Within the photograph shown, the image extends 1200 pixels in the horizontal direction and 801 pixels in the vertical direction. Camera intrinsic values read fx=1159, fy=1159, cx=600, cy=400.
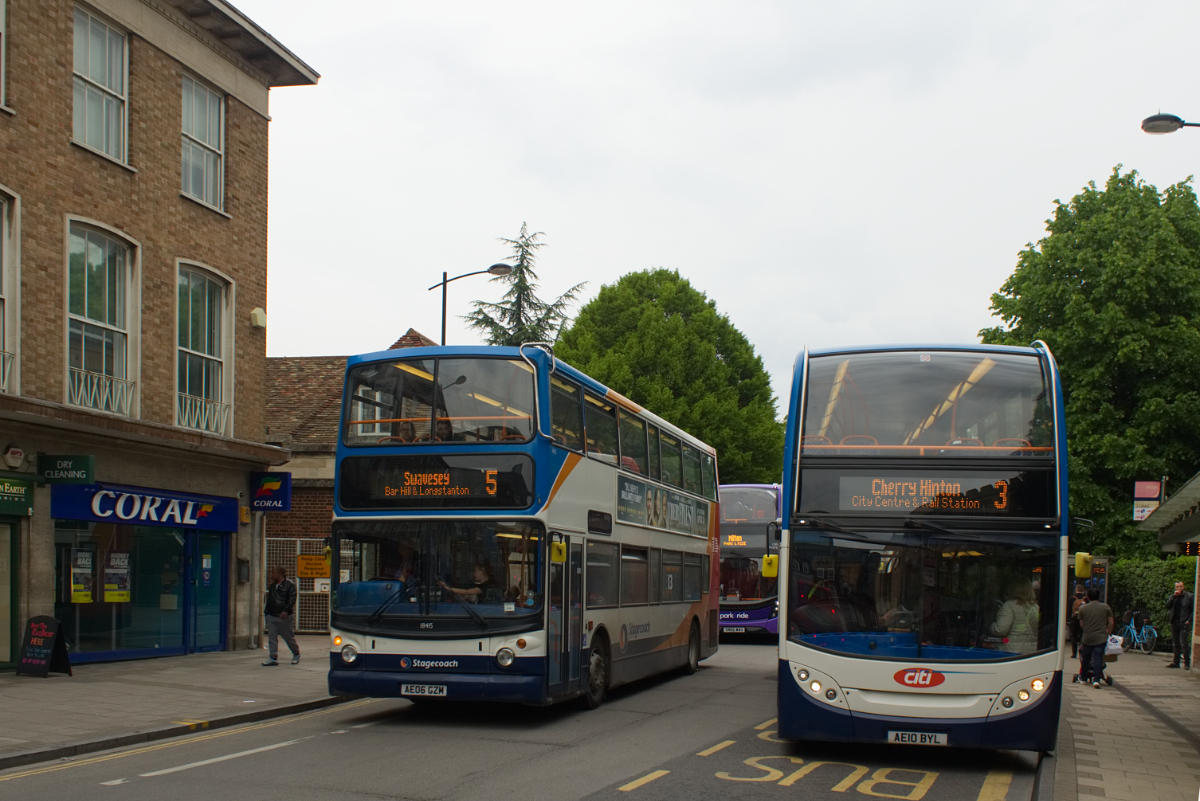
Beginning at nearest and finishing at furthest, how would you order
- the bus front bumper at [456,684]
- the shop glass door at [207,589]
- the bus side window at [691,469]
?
the bus front bumper at [456,684] → the bus side window at [691,469] → the shop glass door at [207,589]

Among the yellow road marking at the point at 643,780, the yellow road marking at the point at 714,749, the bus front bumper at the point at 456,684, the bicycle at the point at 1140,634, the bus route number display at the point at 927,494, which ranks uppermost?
the bus route number display at the point at 927,494

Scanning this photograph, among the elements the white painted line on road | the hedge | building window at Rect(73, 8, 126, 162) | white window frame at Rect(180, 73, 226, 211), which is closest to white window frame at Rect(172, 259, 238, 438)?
white window frame at Rect(180, 73, 226, 211)

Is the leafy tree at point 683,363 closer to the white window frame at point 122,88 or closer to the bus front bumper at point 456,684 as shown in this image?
the white window frame at point 122,88

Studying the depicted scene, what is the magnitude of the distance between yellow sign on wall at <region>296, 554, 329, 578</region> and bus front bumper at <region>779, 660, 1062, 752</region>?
12.6 meters

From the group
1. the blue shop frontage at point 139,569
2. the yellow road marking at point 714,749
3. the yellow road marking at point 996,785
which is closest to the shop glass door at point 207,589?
the blue shop frontage at point 139,569

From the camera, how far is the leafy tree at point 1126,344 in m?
32.5

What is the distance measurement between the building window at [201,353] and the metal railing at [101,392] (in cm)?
127

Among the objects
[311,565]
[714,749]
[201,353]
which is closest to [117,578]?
[311,565]

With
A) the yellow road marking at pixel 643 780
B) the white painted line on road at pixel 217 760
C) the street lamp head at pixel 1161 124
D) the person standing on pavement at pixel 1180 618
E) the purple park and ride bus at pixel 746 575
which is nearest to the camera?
the yellow road marking at pixel 643 780

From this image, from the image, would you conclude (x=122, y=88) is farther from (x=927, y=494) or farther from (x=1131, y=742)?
(x=1131, y=742)

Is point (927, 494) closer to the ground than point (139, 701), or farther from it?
farther from it

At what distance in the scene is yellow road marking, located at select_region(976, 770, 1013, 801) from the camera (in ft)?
29.2

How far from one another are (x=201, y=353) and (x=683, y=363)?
23.0m

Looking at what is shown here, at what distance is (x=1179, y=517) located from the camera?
17844mm
